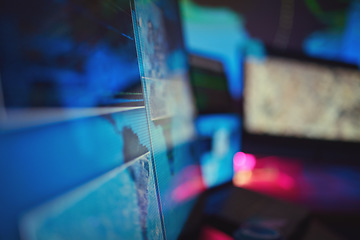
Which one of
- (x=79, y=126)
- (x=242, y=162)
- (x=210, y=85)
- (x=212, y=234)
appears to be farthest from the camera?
(x=242, y=162)

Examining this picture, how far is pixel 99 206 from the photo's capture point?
0.56ft

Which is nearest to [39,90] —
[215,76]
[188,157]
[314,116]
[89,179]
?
[89,179]

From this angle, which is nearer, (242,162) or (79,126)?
(79,126)

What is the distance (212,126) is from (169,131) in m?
0.44

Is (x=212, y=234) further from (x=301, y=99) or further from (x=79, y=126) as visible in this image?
(x=301, y=99)

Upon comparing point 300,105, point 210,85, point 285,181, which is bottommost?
point 285,181

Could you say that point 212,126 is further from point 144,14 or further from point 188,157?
point 144,14

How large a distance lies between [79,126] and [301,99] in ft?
3.48

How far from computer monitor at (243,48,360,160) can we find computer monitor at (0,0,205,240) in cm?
75

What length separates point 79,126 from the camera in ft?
0.55

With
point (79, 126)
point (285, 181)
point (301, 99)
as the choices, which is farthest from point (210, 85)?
point (79, 126)

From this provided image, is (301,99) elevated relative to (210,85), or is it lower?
lower

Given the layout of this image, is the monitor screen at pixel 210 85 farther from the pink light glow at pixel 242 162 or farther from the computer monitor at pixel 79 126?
the computer monitor at pixel 79 126

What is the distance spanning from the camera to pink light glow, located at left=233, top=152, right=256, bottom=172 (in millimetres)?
1153
